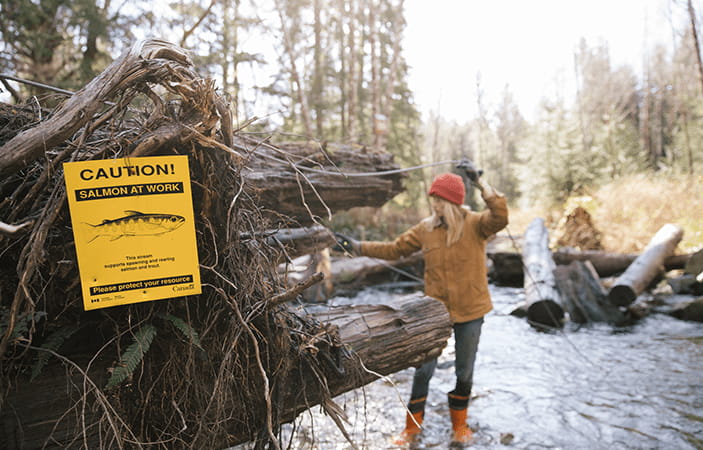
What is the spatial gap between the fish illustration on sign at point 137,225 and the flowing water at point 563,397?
1.24m

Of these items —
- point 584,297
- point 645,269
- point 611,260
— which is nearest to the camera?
point 584,297

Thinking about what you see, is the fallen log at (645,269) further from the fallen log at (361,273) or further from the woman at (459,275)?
the woman at (459,275)

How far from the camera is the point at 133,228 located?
1.35m

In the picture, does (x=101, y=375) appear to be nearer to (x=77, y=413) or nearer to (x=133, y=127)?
(x=77, y=413)

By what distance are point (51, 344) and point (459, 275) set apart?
2.99 m

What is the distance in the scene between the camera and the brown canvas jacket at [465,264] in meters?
3.56

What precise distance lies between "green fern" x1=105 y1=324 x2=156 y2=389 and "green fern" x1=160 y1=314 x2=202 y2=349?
0.24ft

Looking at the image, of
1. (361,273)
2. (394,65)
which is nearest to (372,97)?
(394,65)

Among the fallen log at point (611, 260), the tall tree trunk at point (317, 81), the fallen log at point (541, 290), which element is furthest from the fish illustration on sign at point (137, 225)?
the tall tree trunk at point (317, 81)

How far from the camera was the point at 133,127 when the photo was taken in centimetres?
148

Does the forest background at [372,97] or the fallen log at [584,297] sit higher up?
the forest background at [372,97]

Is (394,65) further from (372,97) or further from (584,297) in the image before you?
(584,297)

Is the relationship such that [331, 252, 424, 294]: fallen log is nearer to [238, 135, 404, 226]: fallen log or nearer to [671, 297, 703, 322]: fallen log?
[671, 297, 703, 322]: fallen log

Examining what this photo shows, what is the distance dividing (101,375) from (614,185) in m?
17.4
